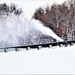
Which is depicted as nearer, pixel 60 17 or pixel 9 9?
pixel 9 9

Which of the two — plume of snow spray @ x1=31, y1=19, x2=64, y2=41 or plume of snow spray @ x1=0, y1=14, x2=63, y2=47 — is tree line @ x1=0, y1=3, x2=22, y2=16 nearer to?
plume of snow spray @ x1=0, y1=14, x2=63, y2=47

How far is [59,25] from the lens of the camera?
1.79 m

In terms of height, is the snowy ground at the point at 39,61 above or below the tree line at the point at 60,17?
below

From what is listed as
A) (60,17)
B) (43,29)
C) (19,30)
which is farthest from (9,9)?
(60,17)

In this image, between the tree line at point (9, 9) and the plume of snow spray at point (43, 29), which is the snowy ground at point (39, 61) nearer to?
the plume of snow spray at point (43, 29)

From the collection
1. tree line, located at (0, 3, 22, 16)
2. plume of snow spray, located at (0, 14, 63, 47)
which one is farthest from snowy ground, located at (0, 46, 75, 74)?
tree line, located at (0, 3, 22, 16)

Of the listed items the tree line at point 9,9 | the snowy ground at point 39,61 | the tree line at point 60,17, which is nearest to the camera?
the snowy ground at point 39,61

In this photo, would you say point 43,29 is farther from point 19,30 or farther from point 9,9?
point 9,9

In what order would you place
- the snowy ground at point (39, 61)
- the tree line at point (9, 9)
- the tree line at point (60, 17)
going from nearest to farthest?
1. the snowy ground at point (39, 61)
2. the tree line at point (9, 9)
3. the tree line at point (60, 17)

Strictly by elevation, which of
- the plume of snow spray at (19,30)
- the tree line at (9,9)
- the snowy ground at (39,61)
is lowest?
the snowy ground at (39,61)

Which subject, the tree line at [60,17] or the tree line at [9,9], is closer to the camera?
the tree line at [9,9]

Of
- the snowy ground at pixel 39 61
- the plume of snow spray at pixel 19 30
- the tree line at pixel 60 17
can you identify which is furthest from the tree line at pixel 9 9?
the snowy ground at pixel 39 61

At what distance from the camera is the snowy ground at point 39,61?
5.04ft

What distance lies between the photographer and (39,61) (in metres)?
1.62
